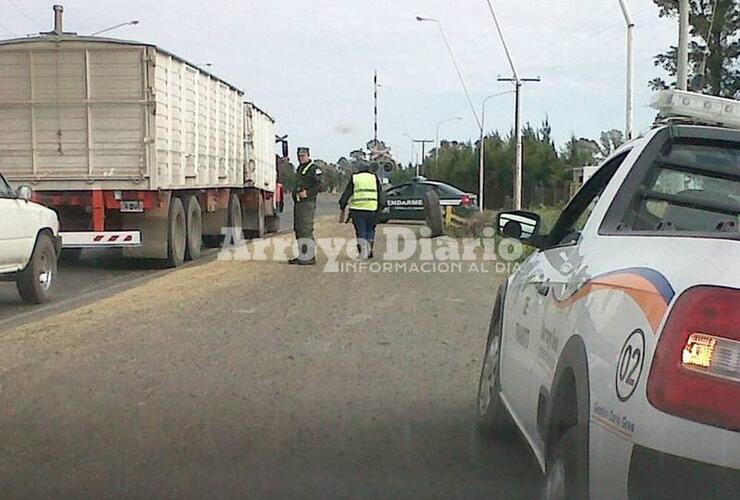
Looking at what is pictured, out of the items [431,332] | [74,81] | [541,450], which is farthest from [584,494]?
[74,81]

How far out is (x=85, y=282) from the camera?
15672mm

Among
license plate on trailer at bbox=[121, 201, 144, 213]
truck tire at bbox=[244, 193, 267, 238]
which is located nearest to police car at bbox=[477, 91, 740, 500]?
license plate on trailer at bbox=[121, 201, 144, 213]

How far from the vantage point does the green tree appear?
29664mm

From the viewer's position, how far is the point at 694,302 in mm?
2924

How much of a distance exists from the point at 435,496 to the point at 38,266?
29.1ft

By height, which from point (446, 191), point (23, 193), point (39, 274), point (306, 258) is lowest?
point (306, 258)

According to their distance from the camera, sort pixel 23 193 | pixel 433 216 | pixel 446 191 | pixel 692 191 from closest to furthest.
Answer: pixel 692 191, pixel 23 193, pixel 433 216, pixel 446 191

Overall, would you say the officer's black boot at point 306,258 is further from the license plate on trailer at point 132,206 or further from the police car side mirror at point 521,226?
the police car side mirror at point 521,226

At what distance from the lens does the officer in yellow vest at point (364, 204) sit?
18.2 m

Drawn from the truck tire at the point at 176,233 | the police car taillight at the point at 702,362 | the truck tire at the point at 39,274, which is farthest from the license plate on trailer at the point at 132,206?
the police car taillight at the point at 702,362

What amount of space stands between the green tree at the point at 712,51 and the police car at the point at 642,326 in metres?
21.9

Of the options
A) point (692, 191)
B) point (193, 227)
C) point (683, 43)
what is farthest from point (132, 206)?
point (692, 191)

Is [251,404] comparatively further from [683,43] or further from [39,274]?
[683,43]

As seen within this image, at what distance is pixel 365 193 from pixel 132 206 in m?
3.98
